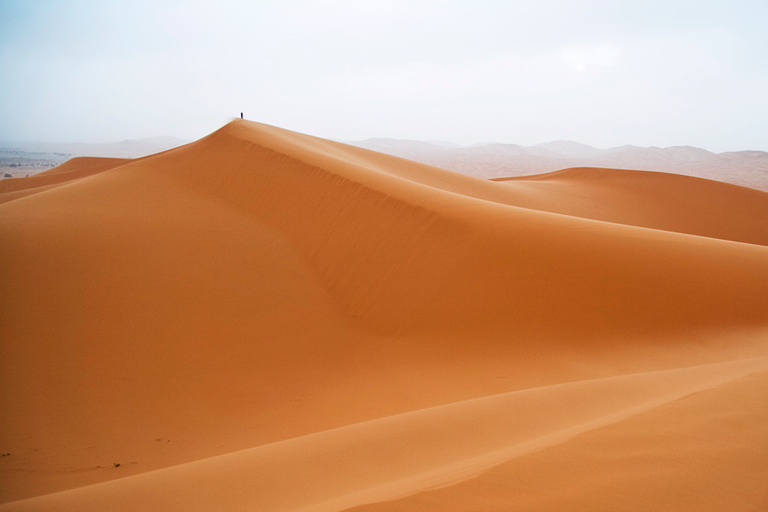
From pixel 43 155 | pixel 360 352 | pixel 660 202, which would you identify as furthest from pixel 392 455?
pixel 43 155

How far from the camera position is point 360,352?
18.7 feet

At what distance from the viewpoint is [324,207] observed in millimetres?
8492

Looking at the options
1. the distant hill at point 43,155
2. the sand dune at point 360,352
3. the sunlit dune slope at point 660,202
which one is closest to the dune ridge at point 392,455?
the sand dune at point 360,352

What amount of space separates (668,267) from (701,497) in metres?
4.98

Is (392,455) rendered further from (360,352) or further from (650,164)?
(650,164)

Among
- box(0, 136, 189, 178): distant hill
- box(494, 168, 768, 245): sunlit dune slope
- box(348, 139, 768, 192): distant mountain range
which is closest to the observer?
box(494, 168, 768, 245): sunlit dune slope

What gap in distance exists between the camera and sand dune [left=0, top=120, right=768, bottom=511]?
7.48 ft

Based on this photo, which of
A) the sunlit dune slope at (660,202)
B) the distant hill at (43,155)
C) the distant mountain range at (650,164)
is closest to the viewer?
the sunlit dune slope at (660,202)

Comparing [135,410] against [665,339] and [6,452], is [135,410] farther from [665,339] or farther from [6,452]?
[665,339]

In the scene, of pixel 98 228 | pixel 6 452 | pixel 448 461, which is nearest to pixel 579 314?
pixel 448 461

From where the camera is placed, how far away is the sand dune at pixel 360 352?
2281mm

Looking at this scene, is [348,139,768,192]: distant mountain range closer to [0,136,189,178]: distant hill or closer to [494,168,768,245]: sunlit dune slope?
[494,168,768,245]: sunlit dune slope

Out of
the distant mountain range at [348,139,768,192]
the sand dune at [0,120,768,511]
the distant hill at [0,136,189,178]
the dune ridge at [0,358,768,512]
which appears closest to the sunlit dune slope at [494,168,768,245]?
the sand dune at [0,120,768,511]

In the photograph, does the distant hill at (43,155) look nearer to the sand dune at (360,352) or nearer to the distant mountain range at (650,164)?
the sand dune at (360,352)
